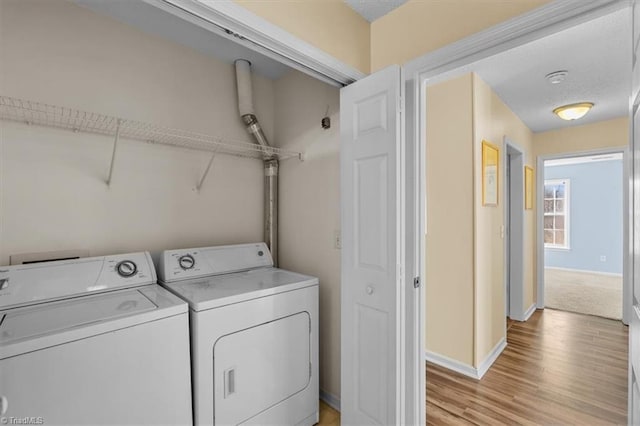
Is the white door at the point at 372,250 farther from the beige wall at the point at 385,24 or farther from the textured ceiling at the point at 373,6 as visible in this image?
the textured ceiling at the point at 373,6

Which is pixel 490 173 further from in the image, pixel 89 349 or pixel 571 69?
pixel 89 349

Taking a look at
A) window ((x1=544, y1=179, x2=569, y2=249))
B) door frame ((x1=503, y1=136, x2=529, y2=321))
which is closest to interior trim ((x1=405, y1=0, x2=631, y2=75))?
door frame ((x1=503, y1=136, x2=529, y2=321))

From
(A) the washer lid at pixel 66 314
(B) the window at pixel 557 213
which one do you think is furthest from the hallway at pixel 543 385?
(B) the window at pixel 557 213

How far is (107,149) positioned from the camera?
5.64ft

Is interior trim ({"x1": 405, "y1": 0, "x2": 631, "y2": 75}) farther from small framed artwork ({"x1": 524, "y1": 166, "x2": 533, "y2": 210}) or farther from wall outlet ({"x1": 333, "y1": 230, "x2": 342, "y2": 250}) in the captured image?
small framed artwork ({"x1": 524, "y1": 166, "x2": 533, "y2": 210})

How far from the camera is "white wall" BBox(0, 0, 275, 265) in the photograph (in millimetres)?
1468

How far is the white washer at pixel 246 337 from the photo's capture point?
1.39 meters

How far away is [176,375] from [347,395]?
930 millimetres

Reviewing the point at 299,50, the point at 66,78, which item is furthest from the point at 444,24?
the point at 66,78

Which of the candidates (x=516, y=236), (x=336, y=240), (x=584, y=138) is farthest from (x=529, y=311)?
(x=336, y=240)

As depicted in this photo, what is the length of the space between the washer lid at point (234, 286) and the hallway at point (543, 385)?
1289mm

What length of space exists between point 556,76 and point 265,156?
8.29ft

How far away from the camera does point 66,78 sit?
159 centimetres

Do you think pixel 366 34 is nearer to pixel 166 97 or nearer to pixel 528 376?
pixel 166 97
